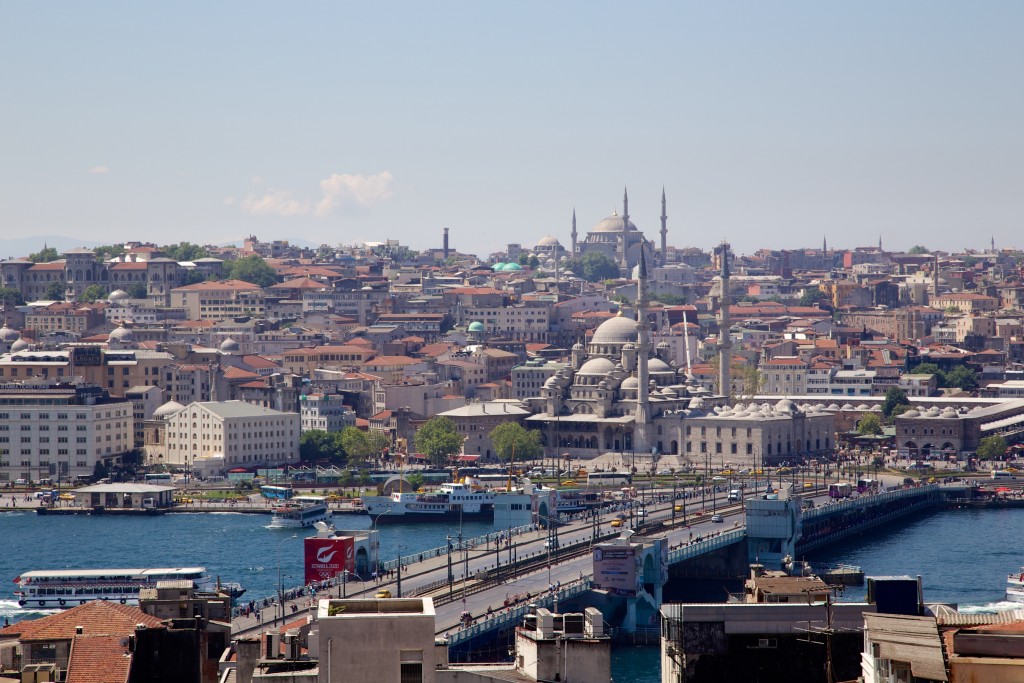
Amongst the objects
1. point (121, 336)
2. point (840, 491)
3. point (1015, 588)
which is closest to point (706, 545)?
point (1015, 588)

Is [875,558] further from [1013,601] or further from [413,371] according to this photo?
[413,371]

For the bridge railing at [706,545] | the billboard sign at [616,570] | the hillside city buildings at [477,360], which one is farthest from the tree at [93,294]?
the billboard sign at [616,570]

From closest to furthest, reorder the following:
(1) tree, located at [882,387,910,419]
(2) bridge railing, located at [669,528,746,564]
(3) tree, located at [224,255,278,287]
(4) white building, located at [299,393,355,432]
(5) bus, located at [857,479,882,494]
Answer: (2) bridge railing, located at [669,528,746,564] < (5) bus, located at [857,479,882,494] < (4) white building, located at [299,393,355,432] < (1) tree, located at [882,387,910,419] < (3) tree, located at [224,255,278,287]

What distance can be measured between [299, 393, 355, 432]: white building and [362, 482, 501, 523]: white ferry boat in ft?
49.0

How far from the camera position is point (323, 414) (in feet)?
252

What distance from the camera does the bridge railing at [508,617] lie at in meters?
33.7

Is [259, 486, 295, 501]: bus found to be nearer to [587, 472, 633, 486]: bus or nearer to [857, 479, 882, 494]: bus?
[587, 472, 633, 486]: bus

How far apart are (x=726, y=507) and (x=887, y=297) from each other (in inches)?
2597

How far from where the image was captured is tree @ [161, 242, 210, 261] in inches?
4624

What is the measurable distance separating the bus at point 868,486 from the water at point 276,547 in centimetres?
187

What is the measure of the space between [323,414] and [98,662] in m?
63.9

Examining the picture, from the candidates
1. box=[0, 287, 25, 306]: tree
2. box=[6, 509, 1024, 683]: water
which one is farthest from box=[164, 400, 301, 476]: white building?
box=[0, 287, 25, 306]: tree

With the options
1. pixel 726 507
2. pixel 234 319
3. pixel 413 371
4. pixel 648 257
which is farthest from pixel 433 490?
pixel 648 257

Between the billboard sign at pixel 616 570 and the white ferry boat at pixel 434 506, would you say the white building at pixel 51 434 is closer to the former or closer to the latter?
the white ferry boat at pixel 434 506
